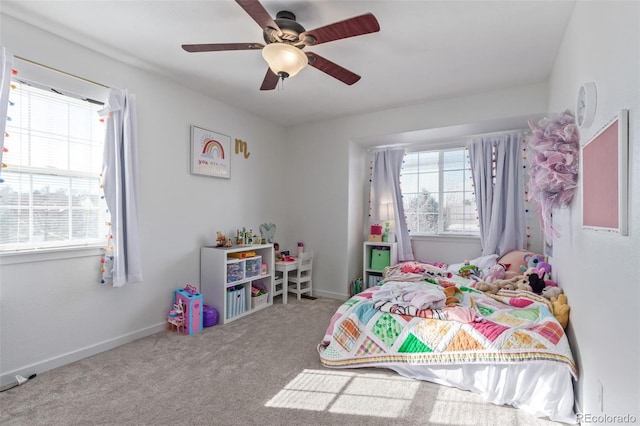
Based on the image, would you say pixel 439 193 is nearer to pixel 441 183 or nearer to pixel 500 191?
pixel 441 183

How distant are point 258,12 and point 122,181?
1832 mm

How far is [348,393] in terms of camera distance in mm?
2045

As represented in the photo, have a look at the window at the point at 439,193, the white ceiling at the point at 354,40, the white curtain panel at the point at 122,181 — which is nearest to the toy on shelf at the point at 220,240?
the white curtain panel at the point at 122,181

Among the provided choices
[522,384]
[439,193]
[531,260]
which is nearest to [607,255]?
[522,384]

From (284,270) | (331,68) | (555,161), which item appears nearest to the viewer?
(555,161)

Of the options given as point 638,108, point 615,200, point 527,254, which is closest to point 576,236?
point 615,200

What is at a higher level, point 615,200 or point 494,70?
point 494,70

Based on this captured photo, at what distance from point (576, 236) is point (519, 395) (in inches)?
39.6

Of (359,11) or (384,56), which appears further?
(384,56)

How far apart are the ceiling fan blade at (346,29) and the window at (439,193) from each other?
112 inches

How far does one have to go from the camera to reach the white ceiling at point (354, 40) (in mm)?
1999

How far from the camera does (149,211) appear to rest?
2943 mm

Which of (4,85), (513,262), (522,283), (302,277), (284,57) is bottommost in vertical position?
(302,277)

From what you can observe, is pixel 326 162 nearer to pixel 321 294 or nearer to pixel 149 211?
pixel 321 294
